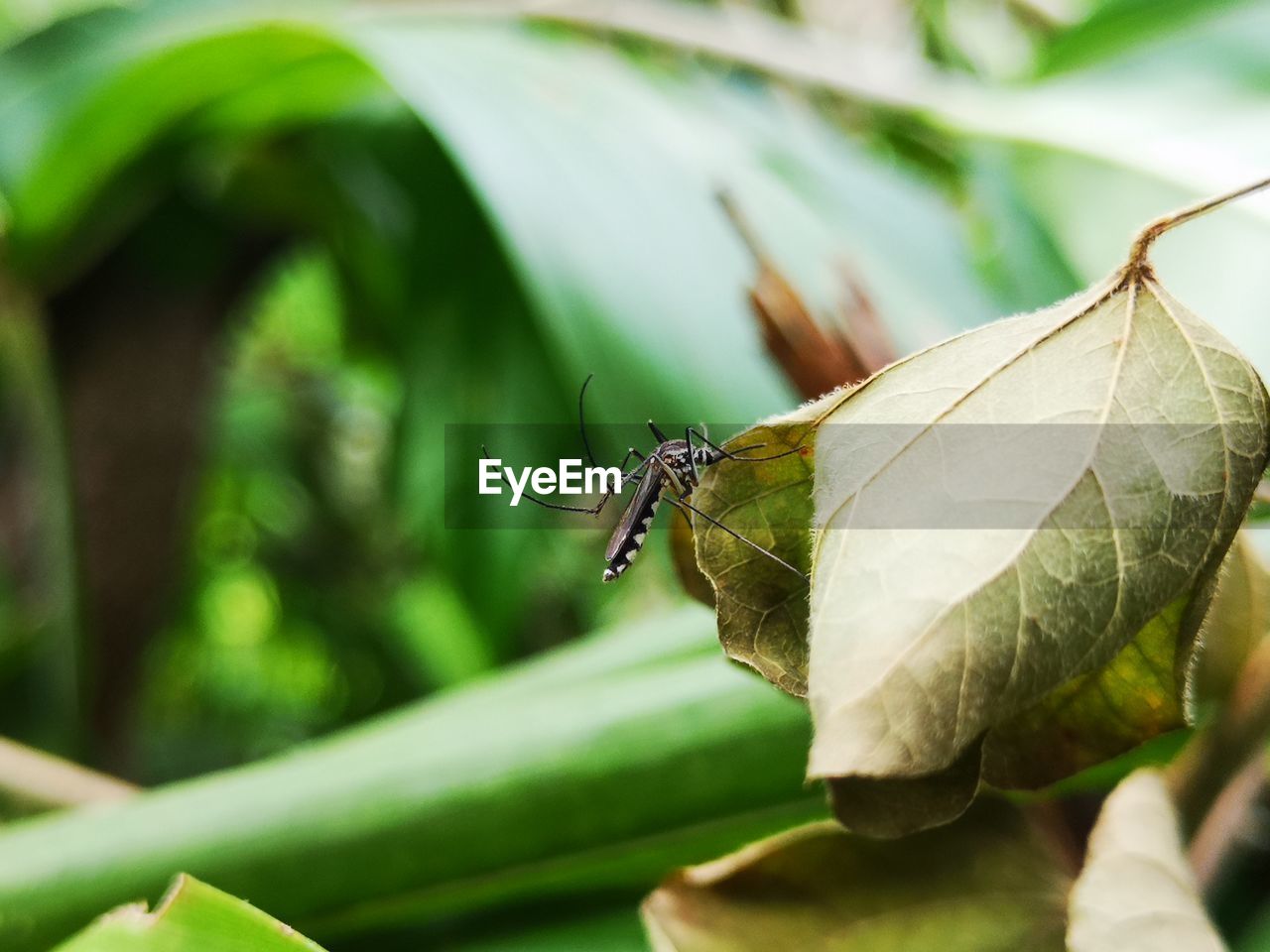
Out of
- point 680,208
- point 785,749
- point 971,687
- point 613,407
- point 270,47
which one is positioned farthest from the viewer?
point 270,47

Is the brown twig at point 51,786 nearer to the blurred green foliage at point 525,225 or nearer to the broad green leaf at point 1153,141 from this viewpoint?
A: the blurred green foliage at point 525,225

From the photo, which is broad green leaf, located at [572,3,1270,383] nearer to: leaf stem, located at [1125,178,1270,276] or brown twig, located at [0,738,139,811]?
leaf stem, located at [1125,178,1270,276]

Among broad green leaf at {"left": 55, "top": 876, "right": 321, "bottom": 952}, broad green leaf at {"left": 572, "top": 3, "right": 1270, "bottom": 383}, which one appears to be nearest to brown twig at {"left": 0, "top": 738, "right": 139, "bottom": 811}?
broad green leaf at {"left": 55, "top": 876, "right": 321, "bottom": 952}

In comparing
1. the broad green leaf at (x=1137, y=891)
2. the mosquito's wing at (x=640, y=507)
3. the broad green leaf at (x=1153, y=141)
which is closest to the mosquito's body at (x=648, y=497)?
the mosquito's wing at (x=640, y=507)

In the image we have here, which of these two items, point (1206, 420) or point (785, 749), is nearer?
point (1206, 420)

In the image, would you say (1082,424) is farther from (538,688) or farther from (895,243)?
(895,243)

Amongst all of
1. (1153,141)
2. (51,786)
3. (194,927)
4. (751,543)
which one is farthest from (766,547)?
(1153,141)

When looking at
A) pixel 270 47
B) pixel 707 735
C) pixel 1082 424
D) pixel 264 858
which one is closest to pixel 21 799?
pixel 264 858
